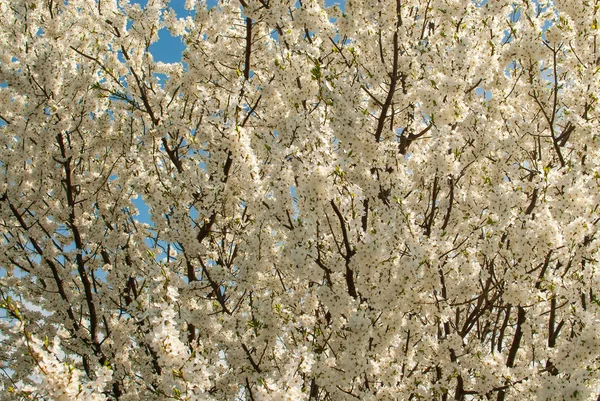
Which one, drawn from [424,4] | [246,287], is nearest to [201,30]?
[424,4]

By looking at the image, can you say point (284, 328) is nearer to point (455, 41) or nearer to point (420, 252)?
point (420, 252)

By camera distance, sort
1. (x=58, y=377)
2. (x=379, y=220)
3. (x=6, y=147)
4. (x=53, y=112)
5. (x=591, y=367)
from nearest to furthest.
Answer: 1. (x=58, y=377)
2. (x=591, y=367)
3. (x=379, y=220)
4. (x=53, y=112)
5. (x=6, y=147)

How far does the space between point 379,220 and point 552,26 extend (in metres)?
3.89

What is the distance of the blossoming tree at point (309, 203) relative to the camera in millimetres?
6664

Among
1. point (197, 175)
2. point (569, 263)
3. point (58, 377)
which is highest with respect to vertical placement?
point (197, 175)

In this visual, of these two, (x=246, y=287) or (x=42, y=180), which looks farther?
(x=42, y=180)

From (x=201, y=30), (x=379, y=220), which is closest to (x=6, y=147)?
(x=201, y=30)

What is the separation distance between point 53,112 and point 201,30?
2759 millimetres

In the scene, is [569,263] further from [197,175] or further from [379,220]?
[197,175]

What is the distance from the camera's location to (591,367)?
6387 mm

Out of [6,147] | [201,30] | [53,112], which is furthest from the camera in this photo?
[6,147]

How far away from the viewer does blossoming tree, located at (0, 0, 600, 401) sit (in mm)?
6664

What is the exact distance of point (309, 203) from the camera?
650cm

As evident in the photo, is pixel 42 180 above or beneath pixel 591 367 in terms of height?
above
